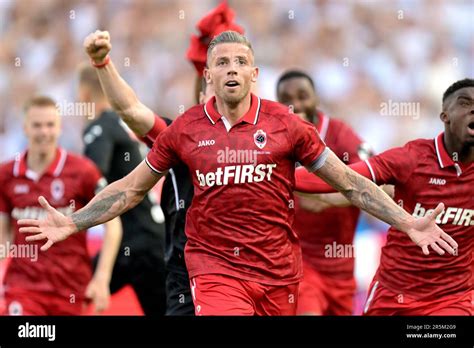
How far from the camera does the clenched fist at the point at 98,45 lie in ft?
24.9

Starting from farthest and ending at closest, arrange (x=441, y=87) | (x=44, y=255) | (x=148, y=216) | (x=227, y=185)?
(x=441, y=87) < (x=148, y=216) < (x=44, y=255) < (x=227, y=185)

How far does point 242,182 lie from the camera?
22.4 ft

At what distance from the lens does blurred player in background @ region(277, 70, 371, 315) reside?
974 cm

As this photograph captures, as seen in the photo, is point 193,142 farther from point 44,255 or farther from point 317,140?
point 44,255

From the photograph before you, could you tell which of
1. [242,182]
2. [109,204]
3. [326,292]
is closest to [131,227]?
[326,292]

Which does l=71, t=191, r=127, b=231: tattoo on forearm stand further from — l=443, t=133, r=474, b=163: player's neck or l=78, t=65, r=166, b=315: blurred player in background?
l=78, t=65, r=166, b=315: blurred player in background

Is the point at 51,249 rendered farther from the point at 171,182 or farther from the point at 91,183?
the point at 171,182

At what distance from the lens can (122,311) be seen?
11227 mm

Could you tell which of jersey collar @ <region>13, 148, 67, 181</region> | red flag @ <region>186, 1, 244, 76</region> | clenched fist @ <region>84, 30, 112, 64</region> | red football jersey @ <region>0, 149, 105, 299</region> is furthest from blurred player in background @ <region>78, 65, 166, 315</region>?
clenched fist @ <region>84, 30, 112, 64</region>

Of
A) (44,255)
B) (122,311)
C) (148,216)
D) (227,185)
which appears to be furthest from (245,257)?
(122,311)
